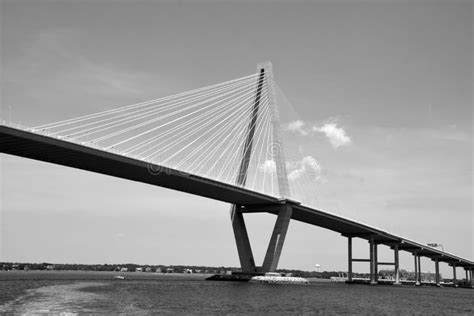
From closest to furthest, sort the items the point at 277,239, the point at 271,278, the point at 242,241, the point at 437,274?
1. the point at 271,278
2. the point at 277,239
3. the point at 242,241
4. the point at 437,274

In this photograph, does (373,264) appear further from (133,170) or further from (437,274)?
(133,170)

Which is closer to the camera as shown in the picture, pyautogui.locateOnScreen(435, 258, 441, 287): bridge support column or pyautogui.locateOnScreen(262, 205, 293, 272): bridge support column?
pyautogui.locateOnScreen(262, 205, 293, 272): bridge support column

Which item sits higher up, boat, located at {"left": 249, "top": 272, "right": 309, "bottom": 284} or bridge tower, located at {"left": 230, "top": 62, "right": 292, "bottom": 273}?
bridge tower, located at {"left": 230, "top": 62, "right": 292, "bottom": 273}

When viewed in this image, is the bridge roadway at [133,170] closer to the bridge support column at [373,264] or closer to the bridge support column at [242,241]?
the bridge support column at [242,241]

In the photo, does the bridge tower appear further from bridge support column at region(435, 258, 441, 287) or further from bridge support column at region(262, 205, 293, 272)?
bridge support column at region(435, 258, 441, 287)

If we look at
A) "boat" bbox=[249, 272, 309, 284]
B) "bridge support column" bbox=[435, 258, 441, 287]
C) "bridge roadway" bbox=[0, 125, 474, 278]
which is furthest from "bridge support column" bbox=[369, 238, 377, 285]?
"boat" bbox=[249, 272, 309, 284]

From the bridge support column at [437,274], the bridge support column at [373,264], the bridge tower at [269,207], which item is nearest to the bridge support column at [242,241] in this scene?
the bridge tower at [269,207]

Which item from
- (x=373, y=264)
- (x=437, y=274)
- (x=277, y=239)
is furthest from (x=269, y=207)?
(x=437, y=274)
